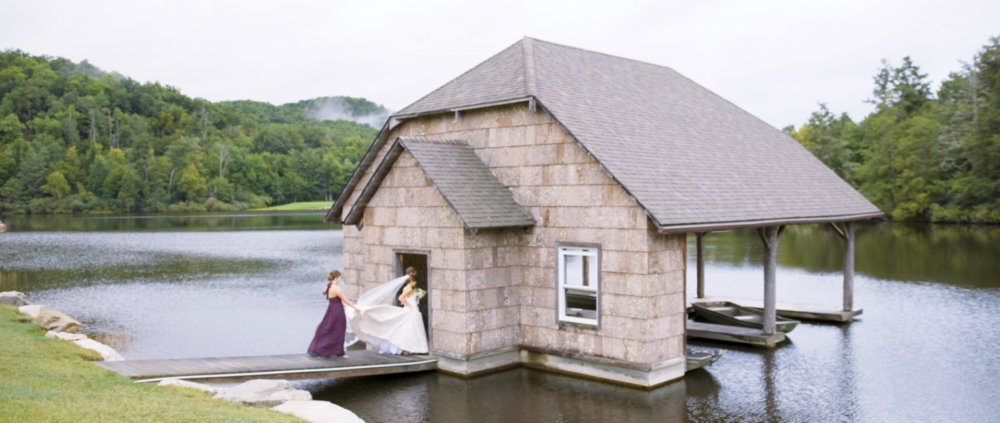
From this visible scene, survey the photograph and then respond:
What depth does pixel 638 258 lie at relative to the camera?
1329 centimetres

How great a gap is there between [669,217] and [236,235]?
47578 mm

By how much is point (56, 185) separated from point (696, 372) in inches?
4344

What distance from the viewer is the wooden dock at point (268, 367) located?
11773mm

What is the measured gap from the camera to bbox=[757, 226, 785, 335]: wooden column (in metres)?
16.6

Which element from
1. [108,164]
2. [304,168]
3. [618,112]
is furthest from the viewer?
[304,168]

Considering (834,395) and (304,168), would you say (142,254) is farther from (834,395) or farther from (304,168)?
(304,168)

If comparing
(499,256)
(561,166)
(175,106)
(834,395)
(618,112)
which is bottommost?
(834,395)

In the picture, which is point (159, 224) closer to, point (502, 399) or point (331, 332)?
point (331, 332)

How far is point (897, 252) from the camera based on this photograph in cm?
3953

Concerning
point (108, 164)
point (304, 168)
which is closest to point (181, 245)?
point (108, 164)

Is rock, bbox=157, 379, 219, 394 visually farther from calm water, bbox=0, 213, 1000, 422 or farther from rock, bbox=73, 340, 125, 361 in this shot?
rock, bbox=73, 340, 125, 361

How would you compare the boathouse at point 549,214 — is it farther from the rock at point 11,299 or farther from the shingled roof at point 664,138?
the rock at point 11,299

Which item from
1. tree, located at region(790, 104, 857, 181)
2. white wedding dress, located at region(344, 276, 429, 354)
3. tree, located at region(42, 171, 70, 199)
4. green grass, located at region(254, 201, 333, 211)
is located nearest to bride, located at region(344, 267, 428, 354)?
white wedding dress, located at region(344, 276, 429, 354)

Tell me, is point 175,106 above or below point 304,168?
above
